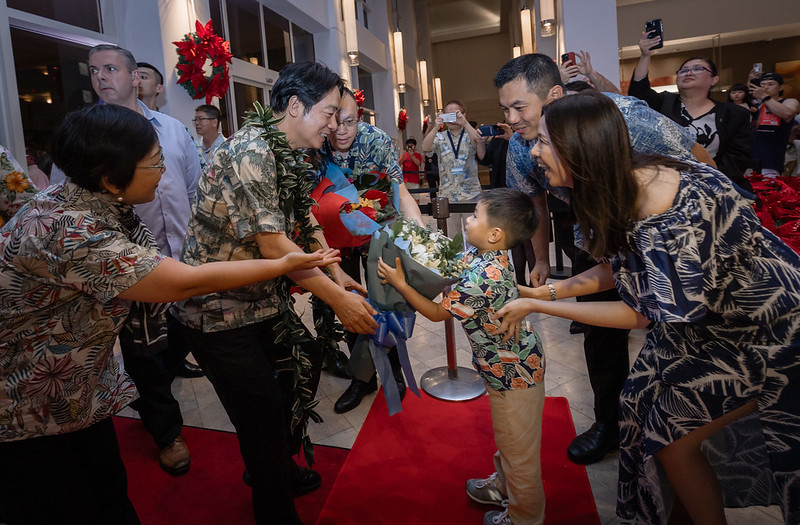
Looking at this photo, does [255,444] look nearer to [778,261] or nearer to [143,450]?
[143,450]

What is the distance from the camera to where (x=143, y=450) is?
106 inches

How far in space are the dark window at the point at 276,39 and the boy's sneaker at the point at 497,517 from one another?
8.17 metres

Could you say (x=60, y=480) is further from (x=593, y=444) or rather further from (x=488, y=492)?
(x=593, y=444)

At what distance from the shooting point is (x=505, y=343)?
5.85ft

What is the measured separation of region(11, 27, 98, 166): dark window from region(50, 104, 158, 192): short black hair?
3364 millimetres

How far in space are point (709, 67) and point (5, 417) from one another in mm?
3951

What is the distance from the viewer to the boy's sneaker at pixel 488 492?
6.68 feet

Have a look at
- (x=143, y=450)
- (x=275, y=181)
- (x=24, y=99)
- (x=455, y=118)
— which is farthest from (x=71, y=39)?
(x=275, y=181)

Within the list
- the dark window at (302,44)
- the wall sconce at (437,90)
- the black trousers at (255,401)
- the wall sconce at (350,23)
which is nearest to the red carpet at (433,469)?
the black trousers at (255,401)

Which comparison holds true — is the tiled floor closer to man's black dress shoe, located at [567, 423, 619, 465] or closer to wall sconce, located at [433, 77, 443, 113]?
man's black dress shoe, located at [567, 423, 619, 465]

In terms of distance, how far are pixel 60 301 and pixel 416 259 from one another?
3.45 feet

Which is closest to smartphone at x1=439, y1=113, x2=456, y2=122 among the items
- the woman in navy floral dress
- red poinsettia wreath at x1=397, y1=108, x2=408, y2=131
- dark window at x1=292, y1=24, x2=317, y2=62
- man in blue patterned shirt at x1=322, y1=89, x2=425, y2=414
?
man in blue patterned shirt at x1=322, y1=89, x2=425, y2=414

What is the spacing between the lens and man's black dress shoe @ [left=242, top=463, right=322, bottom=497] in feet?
7.33

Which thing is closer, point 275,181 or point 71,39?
point 275,181
